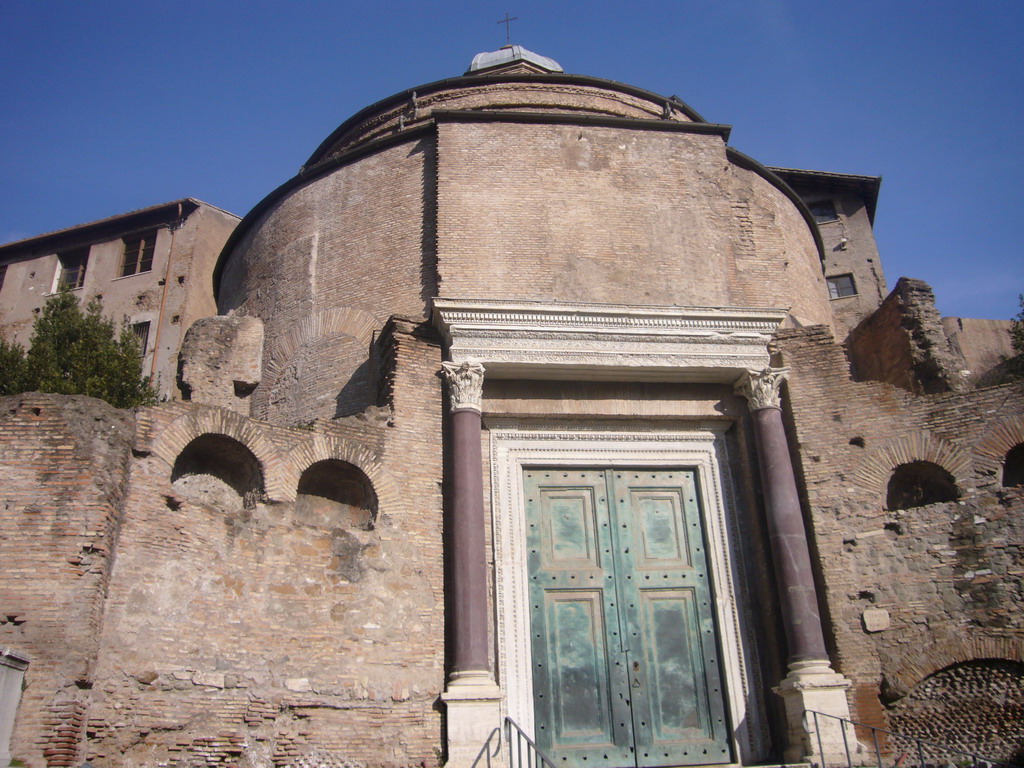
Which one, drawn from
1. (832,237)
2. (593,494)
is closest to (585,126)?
(593,494)

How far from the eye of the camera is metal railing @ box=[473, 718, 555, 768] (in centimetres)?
917

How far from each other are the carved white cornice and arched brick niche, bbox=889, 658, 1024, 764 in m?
4.31

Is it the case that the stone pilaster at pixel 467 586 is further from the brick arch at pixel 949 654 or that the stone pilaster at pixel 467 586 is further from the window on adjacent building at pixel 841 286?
the window on adjacent building at pixel 841 286

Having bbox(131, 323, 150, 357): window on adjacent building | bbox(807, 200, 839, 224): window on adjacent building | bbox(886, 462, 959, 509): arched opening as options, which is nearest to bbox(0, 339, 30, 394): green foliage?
bbox(131, 323, 150, 357): window on adjacent building

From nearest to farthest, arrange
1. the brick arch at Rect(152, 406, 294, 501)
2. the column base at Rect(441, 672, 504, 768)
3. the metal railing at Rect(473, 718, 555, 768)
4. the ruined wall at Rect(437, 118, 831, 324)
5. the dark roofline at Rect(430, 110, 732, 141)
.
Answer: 1. the metal railing at Rect(473, 718, 555, 768)
2. the column base at Rect(441, 672, 504, 768)
3. the brick arch at Rect(152, 406, 294, 501)
4. the ruined wall at Rect(437, 118, 831, 324)
5. the dark roofline at Rect(430, 110, 732, 141)

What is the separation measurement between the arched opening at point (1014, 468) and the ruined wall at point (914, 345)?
155 cm

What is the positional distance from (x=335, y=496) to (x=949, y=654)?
7310mm

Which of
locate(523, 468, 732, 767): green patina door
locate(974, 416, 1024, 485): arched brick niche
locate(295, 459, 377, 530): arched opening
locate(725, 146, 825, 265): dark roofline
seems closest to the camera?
locate(523, 468, 732, 767): green patina door

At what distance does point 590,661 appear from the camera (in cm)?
1080

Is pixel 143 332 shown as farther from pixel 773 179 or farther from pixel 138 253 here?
pixel 773 179

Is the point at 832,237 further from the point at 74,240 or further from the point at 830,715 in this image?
the point at 74,240

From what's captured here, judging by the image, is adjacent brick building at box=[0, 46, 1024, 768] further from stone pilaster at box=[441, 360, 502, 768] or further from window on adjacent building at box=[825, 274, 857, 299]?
window on adjacent building at box=[825, 274, 857, 299]

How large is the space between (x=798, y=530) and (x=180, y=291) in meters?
20.8

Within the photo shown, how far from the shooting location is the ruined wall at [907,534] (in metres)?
10.5
